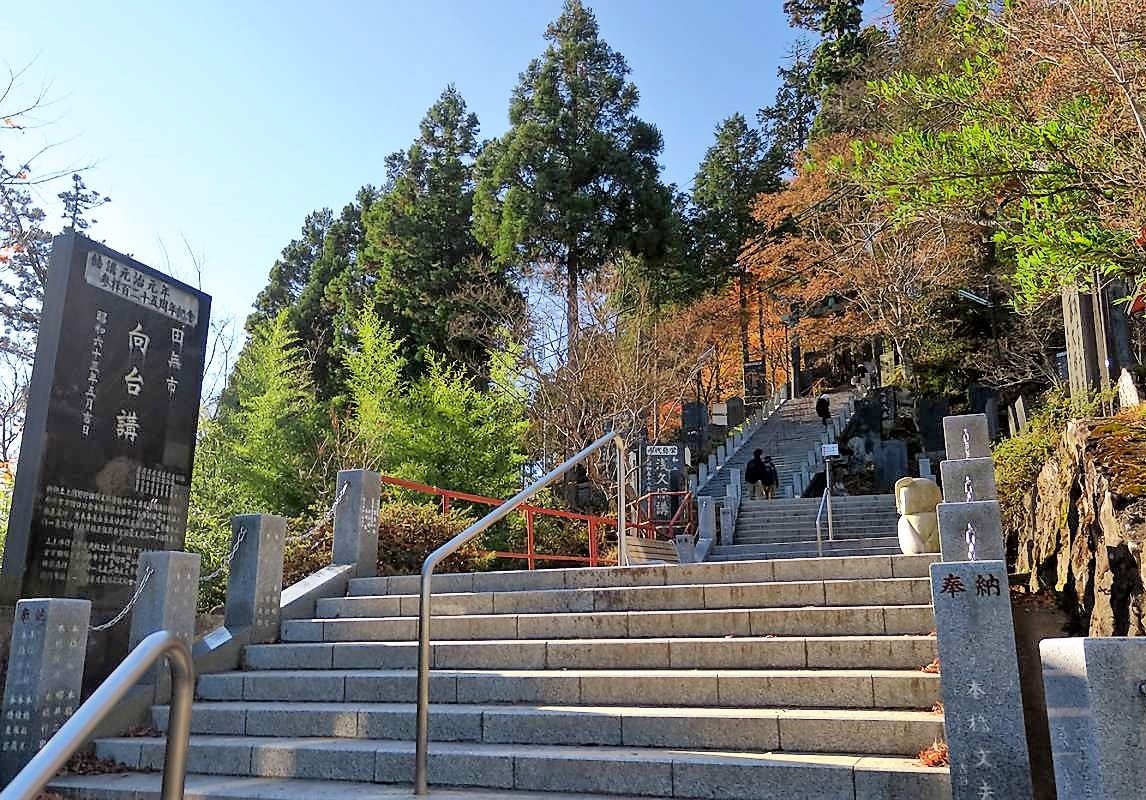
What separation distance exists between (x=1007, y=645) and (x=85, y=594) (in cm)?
589

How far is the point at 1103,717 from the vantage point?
273 cm

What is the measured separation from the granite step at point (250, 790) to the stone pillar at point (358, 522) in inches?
115

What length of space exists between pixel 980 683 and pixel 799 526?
12.3m

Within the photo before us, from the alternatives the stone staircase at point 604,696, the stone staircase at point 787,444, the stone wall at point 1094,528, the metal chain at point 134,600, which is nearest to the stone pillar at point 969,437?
the stone wall at point 1094,528

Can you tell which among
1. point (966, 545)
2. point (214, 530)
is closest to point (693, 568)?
point (966, 545)

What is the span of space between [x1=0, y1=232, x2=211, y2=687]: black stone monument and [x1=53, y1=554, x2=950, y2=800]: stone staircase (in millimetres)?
1165

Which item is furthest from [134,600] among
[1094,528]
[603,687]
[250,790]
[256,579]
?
[1094,528]

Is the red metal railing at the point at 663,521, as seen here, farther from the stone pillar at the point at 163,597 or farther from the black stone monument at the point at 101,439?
the stone pillar at the point at 163,597

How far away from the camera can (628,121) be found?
1182 inches

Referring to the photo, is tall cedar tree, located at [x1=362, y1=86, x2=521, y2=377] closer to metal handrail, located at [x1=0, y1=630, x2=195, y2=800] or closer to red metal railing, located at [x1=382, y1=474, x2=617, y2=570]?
red metal railing, located at [x1=382, y1=474, x2=617, y2=570]

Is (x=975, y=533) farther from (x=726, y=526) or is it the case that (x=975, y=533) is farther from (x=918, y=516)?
(x=726, y=526)

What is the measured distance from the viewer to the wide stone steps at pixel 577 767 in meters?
3.80

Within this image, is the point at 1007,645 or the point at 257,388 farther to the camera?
the point at 257,388

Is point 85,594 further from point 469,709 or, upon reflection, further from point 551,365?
point 551,365
